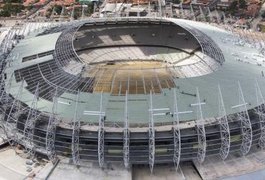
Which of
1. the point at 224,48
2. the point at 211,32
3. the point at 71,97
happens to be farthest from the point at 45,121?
the point at 211,32

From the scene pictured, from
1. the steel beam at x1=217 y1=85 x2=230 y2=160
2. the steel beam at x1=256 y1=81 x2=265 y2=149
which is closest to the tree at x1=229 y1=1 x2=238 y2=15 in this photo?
the steel beam at x1=256 y1=81 x2=265 y2=149

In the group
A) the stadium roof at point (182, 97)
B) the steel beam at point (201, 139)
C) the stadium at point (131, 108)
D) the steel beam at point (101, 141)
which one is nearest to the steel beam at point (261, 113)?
the stadium at point (131, 108)

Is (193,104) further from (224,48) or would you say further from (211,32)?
(211,32)

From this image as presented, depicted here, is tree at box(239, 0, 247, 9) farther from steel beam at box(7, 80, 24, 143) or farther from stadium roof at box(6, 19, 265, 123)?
steel beam at box(7, 80, 24, 143)

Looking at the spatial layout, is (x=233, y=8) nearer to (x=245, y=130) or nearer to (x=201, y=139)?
(x=245, y=130)

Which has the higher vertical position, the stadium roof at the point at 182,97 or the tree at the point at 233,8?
the stadium roof at the point at 182,97

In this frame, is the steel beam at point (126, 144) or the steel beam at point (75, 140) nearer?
the steel beam at point (126, 144)

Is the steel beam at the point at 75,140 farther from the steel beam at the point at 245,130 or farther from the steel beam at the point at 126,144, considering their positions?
the steel beam at the point at 245,130

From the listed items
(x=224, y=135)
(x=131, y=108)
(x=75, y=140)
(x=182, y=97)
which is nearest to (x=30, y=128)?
(x=75, y=140)
